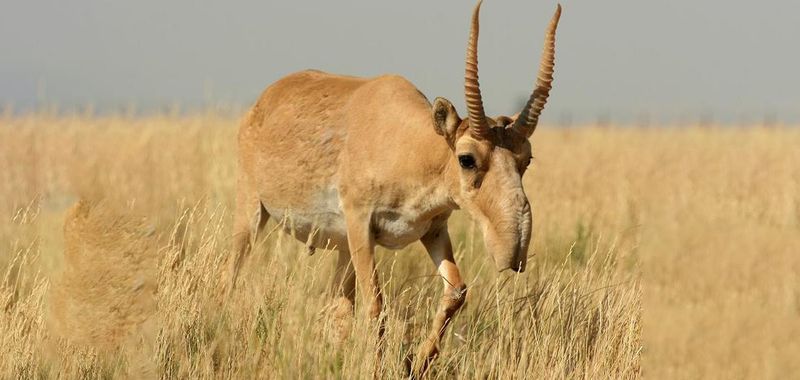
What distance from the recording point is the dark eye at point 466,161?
6.18 meters

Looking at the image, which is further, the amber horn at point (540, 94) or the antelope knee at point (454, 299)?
the antelope knee at point (454, 299)

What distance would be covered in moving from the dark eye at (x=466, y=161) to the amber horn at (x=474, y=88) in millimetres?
138

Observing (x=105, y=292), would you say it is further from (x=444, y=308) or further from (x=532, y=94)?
(x=532, y=94)

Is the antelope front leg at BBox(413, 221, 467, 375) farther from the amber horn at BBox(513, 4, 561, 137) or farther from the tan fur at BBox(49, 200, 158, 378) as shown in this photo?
the tan fur at BBox(49, 200, 158, 378)

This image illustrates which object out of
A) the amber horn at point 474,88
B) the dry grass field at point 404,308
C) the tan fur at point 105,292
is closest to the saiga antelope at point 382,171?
the amber horn at point 474,88

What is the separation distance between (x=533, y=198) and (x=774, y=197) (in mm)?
5384

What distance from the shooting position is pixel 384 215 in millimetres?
6816

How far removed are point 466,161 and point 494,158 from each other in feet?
0.59

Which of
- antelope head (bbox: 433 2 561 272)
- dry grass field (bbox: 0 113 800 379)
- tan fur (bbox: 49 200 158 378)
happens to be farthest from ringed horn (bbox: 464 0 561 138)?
tan fur (bbox: 49 200 158 378)

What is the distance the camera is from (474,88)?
19.9 ft

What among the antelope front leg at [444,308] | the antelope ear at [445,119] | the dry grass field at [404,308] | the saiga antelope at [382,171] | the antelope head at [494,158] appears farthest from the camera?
the antelope front leg at [444,308]

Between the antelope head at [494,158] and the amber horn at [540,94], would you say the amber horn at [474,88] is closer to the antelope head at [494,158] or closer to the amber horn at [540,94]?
the antelope head at [494,158]

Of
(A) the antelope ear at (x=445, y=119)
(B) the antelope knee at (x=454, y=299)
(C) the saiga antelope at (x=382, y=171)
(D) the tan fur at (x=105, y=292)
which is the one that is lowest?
(D) the tan fur at (x=105, y=292)

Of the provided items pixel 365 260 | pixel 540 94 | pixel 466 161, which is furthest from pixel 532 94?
pixel 365 260
